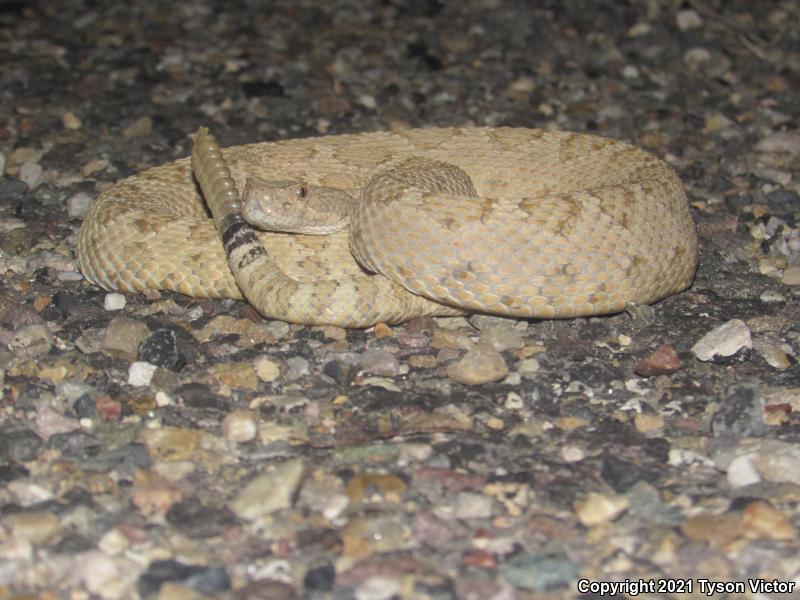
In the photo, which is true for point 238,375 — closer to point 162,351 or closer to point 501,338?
point 162,351

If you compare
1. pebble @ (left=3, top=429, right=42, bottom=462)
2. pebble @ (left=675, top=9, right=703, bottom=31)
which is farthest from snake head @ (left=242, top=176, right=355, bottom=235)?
pebble @ (left=675, top=9, right=703, bottom=31)

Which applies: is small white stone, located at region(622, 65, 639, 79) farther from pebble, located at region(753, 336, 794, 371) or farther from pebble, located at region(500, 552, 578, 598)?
pebble, located at region(500, 552, 578, 598)

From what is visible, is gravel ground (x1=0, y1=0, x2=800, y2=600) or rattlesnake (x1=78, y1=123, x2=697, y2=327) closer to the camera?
gravel ground (x1=0, y1=0, x2=800, y2=600)

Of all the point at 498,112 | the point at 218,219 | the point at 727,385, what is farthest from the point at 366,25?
the point at 727,385

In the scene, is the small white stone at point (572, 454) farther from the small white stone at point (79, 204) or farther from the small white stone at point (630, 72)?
the small white stone at point (630, 72)

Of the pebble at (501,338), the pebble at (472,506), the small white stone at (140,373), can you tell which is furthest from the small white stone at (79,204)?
the pebble at (472,506)

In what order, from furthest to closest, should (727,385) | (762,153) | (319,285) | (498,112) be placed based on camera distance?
(498,112) → (762,153) → (319,285) → (727,385)

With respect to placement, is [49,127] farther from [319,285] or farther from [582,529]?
[582,529]
